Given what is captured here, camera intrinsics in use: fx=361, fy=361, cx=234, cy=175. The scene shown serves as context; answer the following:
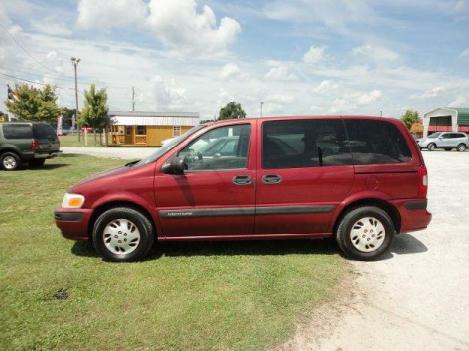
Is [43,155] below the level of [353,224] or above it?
above

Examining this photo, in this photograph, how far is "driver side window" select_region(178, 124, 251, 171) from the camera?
4.49 meters

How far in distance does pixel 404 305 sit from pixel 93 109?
33053 millimetres

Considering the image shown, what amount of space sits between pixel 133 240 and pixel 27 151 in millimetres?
11195

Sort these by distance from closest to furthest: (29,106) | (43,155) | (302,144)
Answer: (302,144) < (43,155) < (29,106)

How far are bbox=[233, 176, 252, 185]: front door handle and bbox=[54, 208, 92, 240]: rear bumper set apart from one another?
1.85 m

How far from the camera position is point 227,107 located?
6712cm

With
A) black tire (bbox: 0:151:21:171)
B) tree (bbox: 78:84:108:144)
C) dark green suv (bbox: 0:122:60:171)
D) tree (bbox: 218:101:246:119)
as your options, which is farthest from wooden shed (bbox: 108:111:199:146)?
tree (bbox: 218:101:246:119)

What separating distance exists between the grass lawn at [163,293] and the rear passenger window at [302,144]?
1.26 metres

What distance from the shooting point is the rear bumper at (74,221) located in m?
4.49

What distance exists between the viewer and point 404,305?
3535 mm

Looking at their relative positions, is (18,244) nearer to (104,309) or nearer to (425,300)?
(104,309)

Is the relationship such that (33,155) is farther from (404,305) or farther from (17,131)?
(404,305)

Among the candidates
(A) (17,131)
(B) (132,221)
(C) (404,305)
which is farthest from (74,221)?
(A) (17,131)

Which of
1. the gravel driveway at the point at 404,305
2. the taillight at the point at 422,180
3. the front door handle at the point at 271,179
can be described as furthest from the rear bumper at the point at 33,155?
the taillight at the point at 422,180
